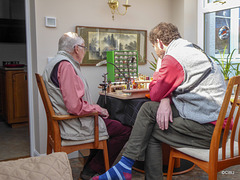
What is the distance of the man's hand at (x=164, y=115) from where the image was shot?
1.82 metres

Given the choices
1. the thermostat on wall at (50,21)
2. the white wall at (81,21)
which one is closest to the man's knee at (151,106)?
the white wall at (81,21)

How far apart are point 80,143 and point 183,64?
1.00 metres

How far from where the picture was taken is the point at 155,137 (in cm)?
190

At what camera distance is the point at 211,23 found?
3.56 meters

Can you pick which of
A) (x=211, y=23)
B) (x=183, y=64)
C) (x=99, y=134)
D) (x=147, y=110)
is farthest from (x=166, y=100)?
(x=211, y=23)

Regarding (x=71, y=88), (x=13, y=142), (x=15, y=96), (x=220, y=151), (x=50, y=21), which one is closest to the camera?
(x=220, y=151)

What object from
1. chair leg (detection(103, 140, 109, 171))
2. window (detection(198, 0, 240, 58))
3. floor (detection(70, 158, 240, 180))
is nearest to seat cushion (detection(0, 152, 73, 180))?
chair leg (detection(103, 140, 109, 171))

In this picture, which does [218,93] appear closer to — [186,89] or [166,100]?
[186,89]

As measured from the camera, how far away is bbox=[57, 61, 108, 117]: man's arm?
201cm

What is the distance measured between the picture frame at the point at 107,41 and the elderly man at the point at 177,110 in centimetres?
145

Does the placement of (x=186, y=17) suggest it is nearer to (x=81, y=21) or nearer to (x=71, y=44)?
(x=81, y=21)

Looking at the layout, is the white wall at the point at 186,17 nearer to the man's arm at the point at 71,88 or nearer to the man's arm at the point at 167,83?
the man's arm at the point at 167,83

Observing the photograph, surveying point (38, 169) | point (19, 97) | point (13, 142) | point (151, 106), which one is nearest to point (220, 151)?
point (151, 106)

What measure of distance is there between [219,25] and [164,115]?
7.06ft
